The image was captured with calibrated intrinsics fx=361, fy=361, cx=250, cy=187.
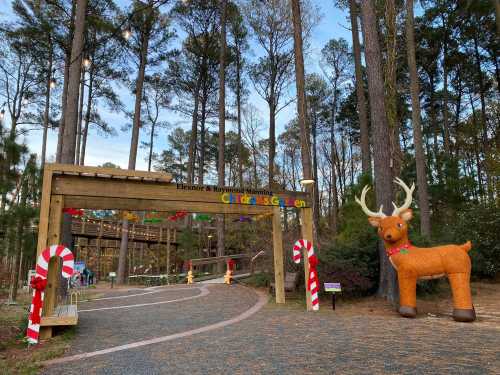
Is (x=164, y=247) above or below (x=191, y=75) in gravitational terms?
below

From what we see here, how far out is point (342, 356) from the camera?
162 inches

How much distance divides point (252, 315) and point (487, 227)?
11.2 meters

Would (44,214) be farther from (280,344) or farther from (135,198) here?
(280,344)

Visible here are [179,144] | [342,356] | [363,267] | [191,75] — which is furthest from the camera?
[179,144]

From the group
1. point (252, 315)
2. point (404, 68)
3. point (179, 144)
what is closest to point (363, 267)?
point (252, 315)

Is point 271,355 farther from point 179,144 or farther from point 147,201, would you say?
point 179,144

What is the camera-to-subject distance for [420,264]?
7059mm

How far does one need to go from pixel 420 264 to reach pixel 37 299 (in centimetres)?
679

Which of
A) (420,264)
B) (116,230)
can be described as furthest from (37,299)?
(116,230)

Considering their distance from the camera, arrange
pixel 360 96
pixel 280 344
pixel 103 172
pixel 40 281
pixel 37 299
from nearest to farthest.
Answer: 1. pixel 280 344
2. pixel 37 299
3. pixel 40 281
4. pixel 103 172
5. pixel 360 96

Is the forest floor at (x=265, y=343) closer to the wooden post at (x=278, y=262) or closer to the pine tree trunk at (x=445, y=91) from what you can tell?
the wooden post at (x=278, y=262)

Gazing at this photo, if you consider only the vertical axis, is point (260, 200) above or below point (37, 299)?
above

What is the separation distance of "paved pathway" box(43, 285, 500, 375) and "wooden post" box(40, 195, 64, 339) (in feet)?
2.04

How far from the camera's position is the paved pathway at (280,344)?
3785 millimetres
